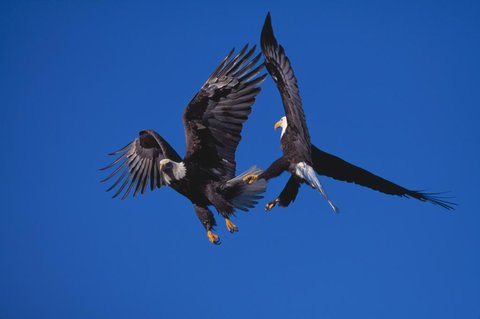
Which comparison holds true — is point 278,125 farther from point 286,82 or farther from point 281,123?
point 286,82

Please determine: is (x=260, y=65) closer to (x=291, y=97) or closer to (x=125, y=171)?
(x=291, y=97)

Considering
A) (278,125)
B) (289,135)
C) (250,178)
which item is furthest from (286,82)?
(278,125)

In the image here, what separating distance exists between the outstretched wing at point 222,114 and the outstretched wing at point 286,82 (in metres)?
0.31

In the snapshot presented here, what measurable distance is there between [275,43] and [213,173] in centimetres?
136

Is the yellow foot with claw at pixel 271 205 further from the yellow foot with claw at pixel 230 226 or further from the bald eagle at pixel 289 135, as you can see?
the yellow foot with claw at pixel 230 226

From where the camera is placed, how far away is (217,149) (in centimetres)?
894

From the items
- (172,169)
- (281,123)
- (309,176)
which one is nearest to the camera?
(309,176)

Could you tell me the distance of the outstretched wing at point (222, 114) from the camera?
29.1ft

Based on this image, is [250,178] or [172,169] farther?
[172,169]

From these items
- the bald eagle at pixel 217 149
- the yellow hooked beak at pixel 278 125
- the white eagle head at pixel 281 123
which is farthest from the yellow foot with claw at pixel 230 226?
the yellow hooked beak at pixel 278 125

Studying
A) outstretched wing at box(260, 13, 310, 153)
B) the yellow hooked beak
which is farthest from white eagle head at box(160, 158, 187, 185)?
the yellow hooked beak

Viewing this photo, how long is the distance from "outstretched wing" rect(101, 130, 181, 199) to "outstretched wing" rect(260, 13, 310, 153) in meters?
1.42

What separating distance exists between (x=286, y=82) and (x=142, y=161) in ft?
6.68

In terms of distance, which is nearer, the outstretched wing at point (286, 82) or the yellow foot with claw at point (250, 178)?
the outstretched wing at point (286, 82)
